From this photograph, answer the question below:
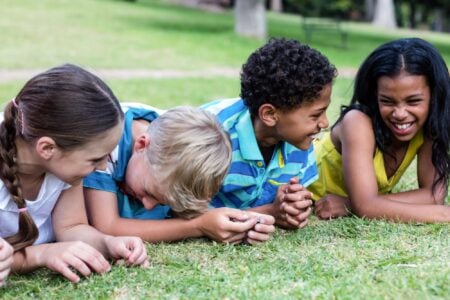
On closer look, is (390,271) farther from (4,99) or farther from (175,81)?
(175,81)

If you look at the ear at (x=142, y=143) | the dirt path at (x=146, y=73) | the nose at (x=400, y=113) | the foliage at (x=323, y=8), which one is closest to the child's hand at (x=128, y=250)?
the ear at (x=142, y=143)

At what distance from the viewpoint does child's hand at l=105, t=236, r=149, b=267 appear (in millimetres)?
2975

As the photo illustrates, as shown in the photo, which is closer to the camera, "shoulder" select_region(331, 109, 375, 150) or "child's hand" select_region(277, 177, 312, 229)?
"child's hand" select_region(277, 177, 312, 229)

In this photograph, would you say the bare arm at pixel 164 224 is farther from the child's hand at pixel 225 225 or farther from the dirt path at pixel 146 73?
the dirt path at pixel 146 73

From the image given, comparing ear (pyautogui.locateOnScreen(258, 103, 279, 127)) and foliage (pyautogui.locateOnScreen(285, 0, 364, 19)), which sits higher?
ear (pyautogui.locateOnScreen(258, 103, 279, 127))

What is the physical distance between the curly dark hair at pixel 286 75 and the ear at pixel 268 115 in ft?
0.10

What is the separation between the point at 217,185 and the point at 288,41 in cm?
95

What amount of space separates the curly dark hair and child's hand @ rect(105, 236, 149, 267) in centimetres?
104

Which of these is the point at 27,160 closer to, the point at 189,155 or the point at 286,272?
the point at 189,155

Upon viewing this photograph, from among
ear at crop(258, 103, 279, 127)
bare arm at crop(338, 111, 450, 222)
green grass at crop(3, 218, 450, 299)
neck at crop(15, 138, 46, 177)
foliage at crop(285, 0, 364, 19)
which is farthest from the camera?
foliage at crop(285, 0, 364, 19)

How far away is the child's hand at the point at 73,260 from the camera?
9.29 feet

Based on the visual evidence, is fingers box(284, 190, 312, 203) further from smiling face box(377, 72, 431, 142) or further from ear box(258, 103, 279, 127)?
smiling face box(377, 72, 431, 142)

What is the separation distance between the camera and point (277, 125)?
142 inches

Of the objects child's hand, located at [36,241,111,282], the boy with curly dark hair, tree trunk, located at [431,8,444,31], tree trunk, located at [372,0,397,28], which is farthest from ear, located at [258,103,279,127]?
tree trunk, located at [431,8,444,31]
